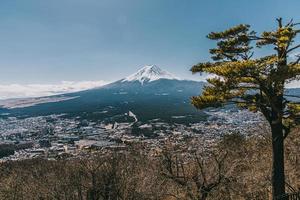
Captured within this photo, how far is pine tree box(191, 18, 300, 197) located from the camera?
1602cm

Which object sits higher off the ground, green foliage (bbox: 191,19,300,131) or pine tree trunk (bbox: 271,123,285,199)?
green foliage (bbox: 191,19,300,131)

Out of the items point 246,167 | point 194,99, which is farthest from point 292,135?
point 194,99

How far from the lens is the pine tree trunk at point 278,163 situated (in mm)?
17547

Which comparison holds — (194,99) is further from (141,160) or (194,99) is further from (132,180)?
(141,160)

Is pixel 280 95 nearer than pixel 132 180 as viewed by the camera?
Yes

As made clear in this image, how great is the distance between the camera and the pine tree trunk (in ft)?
57.6

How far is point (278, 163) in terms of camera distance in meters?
17.7

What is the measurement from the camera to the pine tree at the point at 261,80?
16.0 meters

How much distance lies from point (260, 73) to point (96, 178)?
1422 cm

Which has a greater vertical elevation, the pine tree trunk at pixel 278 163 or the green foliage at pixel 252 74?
the green foliage at pixel 252 74

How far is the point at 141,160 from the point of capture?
3450 cm

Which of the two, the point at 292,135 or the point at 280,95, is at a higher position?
the point at 280,95

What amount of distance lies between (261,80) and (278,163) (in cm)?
388

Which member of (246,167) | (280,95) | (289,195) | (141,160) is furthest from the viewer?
(141,160)
